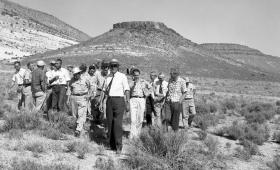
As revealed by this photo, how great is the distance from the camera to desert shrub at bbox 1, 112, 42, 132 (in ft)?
30.3

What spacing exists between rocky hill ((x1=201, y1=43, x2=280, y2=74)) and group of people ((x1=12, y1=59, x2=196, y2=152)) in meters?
145

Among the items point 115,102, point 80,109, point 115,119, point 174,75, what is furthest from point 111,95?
point 174,75

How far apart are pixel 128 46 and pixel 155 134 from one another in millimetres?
65503

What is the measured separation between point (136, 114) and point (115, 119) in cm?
110

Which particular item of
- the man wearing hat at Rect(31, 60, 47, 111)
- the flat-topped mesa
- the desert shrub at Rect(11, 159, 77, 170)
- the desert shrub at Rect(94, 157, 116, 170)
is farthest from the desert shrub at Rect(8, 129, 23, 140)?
the flat-topped mesa

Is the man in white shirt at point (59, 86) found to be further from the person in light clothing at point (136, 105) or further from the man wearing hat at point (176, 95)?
the man wearing hat at point (176, 95)

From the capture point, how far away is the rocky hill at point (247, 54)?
155m

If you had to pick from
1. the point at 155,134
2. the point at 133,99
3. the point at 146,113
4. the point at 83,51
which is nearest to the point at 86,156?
the point at 155,134

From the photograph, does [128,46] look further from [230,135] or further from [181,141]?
[181,141]

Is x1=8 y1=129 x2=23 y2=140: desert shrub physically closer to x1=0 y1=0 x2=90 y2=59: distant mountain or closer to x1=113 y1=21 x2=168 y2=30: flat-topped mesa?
x1=0 y1=0 x2=90 y2=59: distant mountain

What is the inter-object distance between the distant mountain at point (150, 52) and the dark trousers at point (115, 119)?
157ft

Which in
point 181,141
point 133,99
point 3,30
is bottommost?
point 181,141

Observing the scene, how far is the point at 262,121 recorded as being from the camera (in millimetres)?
16109

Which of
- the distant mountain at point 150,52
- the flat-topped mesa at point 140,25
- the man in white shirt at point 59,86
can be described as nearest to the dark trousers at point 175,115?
the man in white shirt at point 59,86
